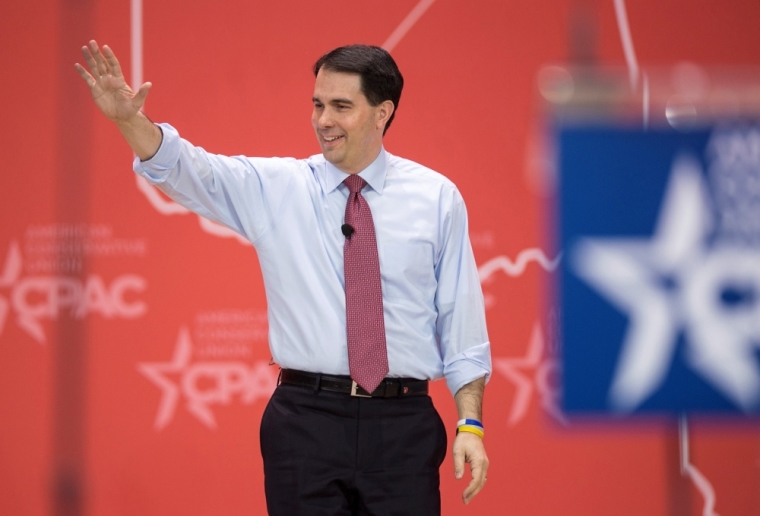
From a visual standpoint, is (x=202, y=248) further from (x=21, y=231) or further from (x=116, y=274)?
(x=21, y=231)

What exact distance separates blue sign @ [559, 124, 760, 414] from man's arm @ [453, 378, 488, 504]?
0.89 meters

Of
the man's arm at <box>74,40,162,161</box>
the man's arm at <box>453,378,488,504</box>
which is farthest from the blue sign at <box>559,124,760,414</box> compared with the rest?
the man's arm at <box>74,40,162,161</box>

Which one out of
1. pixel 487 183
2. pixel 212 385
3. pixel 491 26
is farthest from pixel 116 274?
pixel 491 26

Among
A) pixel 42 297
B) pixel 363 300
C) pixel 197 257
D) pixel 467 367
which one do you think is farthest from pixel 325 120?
pixel 42 297

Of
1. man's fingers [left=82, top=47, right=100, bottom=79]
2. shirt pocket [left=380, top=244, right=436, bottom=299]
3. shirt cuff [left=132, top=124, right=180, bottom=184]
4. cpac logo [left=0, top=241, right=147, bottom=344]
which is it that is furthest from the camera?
cpac logo [left=0, top=241, right=147, bottom=344]

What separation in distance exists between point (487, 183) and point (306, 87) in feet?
2.24

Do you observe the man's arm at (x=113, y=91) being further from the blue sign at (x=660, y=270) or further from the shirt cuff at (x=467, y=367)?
the blue sign at (x=660, y=270)

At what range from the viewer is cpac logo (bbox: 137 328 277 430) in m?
2.77

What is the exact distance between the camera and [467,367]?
187 cm

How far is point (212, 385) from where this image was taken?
2.78m

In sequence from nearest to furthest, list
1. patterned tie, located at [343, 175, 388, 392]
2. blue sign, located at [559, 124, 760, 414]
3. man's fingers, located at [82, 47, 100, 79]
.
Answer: blue sign, located at [559, 124, 760, 414] < man's fingers, located at [82, 47, 100, 79] < patterned tie, located at [343, 175, 388, 392]

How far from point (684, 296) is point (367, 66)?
4.00 ft

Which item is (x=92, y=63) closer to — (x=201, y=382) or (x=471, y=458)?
(x=471, y=458)

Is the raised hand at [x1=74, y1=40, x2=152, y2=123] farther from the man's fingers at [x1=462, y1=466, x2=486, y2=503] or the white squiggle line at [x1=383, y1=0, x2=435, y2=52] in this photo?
the white squiggle line at [x1=383, y1=0, x2=435, y2=52]
